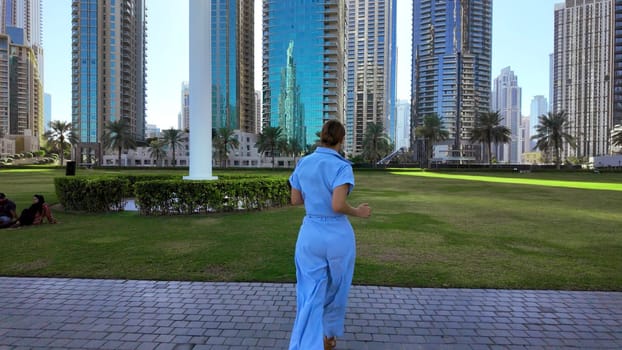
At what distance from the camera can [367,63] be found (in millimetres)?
189875

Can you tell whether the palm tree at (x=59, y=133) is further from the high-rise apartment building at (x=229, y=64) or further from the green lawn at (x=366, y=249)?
the green lawn at (x=366, y=249)

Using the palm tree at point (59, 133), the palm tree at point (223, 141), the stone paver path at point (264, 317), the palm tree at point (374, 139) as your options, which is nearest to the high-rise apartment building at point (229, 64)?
the palm tree at point (223, 141)

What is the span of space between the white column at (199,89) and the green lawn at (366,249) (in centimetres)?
376

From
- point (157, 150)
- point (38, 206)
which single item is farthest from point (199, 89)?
point (157, 150)

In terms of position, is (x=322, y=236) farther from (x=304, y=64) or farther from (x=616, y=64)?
(x=616, y=64)

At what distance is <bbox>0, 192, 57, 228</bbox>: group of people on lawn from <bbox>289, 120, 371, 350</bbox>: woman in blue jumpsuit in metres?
10.7

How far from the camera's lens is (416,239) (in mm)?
9219

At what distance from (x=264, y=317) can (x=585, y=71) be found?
164901 millimetres

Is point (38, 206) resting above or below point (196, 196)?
below

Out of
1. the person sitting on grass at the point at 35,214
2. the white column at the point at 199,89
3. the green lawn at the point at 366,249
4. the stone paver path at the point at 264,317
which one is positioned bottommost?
the stone paver path at the point at 264,317

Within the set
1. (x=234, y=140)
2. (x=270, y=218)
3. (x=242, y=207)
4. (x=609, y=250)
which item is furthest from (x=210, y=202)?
(x=234, y=140)

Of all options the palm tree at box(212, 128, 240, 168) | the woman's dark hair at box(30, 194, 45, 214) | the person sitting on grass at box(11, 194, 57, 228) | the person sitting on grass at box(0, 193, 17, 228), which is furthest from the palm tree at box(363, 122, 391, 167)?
the person sitting on grass at box(0, 193, 17, 228)

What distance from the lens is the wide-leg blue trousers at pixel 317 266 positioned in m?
3.14

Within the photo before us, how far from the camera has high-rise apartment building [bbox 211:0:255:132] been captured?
133875mm
